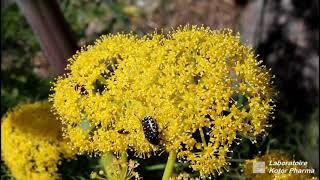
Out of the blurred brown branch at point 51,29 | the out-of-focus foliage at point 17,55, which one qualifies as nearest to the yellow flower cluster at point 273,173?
the blurred brown branch at point 51,29

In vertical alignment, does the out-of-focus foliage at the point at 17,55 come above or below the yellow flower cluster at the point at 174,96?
above

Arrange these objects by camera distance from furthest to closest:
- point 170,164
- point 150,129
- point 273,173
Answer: point 273,173
point 170,164
point 150,129

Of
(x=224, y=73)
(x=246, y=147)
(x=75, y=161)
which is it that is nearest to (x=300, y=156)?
(x=246, y=147)

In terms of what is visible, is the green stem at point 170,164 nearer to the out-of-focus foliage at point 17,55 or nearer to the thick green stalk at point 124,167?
the thick green stalk at point 124,167

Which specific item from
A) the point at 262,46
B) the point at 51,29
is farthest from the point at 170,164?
the point at 262,46

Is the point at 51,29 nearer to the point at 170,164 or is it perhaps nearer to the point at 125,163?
the point at 125,163

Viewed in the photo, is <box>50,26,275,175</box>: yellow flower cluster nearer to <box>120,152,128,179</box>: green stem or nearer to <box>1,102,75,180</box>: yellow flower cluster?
<box>120,152,128,179</box>: green stem
